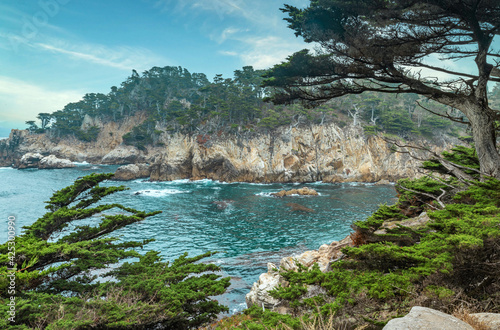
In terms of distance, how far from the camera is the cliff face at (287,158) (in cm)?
4184

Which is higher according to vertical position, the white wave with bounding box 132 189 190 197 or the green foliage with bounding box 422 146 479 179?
the green foliage with bounding box 422 146 479 179

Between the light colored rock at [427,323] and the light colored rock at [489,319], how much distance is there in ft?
0.90

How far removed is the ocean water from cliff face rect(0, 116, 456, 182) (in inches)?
A: 254

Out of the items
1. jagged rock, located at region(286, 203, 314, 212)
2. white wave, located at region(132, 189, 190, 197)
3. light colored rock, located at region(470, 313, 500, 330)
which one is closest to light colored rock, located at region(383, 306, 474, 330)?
light colored rock, located at region(470, 313, 500, 330)

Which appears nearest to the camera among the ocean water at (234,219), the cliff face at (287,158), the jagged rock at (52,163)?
the ocean water at (234,219)

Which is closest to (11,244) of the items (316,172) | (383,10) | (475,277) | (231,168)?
(475,277)

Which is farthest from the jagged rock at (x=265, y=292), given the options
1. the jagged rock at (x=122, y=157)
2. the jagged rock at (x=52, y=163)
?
the jagged rock at (x=52, y=163)

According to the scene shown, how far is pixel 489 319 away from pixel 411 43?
223 inches

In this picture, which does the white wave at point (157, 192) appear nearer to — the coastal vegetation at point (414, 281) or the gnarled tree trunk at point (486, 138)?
the coastal vegetation at point (414, 281)

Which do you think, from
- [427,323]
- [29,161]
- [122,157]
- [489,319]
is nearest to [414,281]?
[489,319]

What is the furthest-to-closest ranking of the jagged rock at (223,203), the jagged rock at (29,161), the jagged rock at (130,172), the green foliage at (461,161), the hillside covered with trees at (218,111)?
1. the jagged rock at (29,161)
2. the hillside covered with trees at (218,111)
3. the jagged rock at (130,172)
4. the jagged rock at (223,203)
5. the green foliage at (461,161)

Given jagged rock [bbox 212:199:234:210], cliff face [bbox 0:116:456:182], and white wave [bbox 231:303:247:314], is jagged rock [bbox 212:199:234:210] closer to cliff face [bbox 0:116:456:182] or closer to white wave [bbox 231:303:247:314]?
cliff face [bbox 0:116:456:182]

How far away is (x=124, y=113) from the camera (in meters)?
72.6

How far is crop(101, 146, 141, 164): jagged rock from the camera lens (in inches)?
2386
